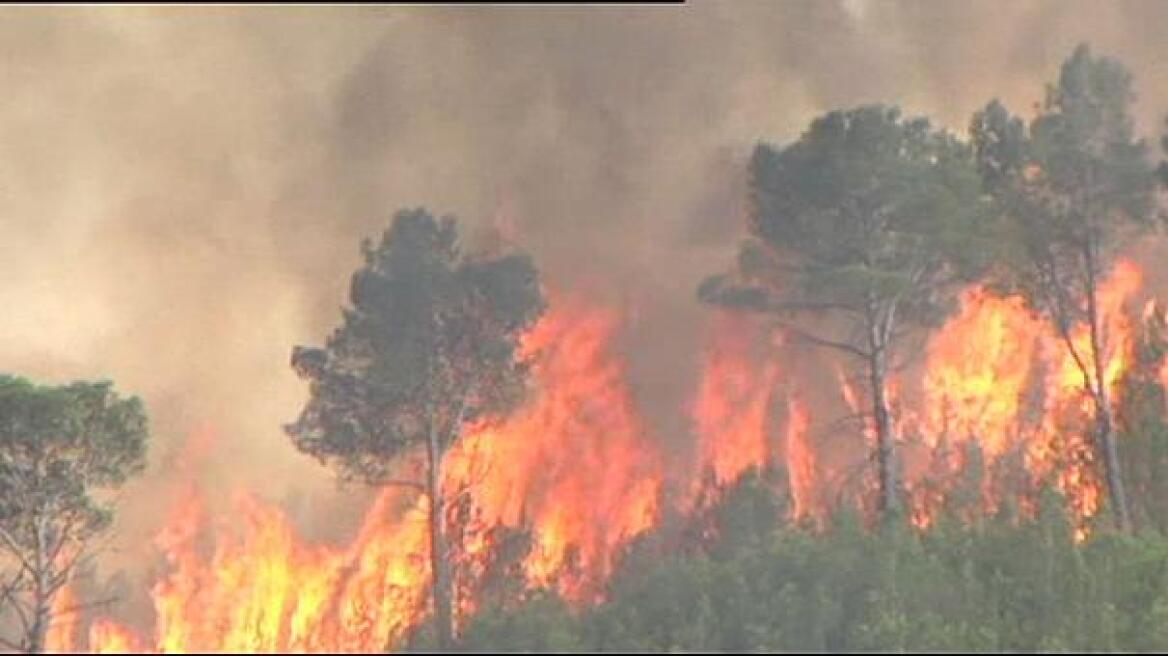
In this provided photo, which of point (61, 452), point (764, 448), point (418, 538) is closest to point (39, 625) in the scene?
point (61, 452)

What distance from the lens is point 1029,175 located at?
34.5 metres

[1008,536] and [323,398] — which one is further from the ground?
[323,398]

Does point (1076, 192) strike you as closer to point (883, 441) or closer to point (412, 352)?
point (883, 441)

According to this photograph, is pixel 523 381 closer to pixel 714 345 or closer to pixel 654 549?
pixel 654 549

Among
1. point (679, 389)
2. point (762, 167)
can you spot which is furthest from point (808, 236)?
point (679, 389)

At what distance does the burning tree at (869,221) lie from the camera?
31953 millimetres

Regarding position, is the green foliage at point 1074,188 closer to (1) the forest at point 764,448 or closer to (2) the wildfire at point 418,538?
(1) the forest at point 764,448

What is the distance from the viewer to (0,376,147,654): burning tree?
28.0 m

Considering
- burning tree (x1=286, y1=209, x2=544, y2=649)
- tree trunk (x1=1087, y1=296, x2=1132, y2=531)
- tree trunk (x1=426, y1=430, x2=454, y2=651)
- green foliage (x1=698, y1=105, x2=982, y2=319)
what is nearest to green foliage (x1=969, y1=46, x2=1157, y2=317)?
tree trunk (x1=1087, y1=296, x2=1132, y2=531)

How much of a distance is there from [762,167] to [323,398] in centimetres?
1184

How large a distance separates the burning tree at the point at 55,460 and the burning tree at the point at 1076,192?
20505 mm

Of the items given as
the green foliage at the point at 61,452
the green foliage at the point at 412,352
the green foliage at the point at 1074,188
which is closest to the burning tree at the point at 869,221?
the green foliage at the point at 1074,188

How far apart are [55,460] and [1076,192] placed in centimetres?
2389

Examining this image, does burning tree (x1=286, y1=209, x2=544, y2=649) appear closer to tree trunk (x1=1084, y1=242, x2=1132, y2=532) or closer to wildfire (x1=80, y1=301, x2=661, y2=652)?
wildfire (x1=80, y1=301, x2=661, y2=652)
